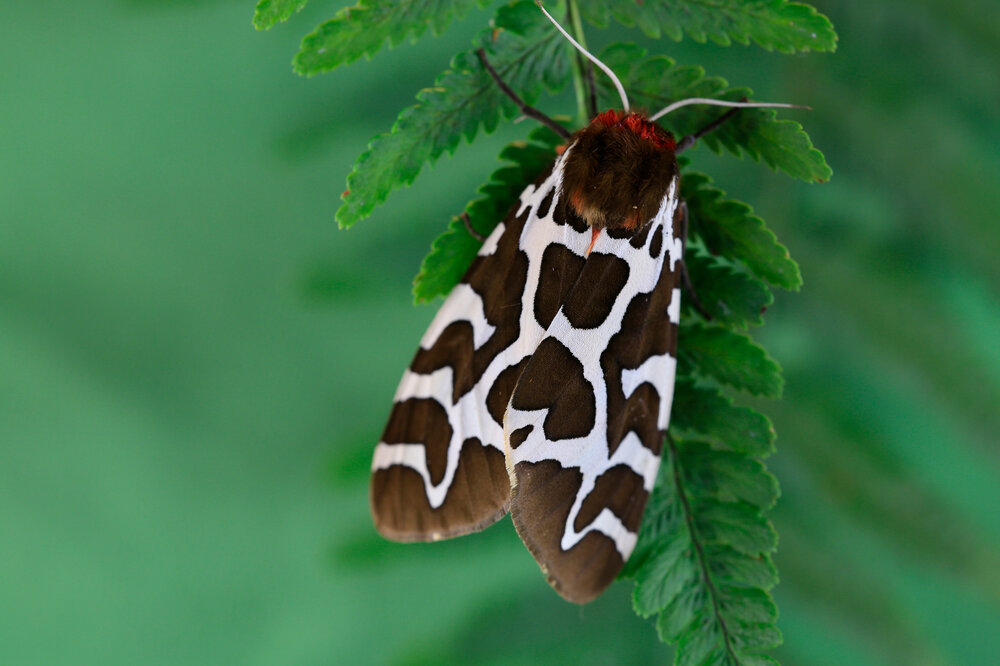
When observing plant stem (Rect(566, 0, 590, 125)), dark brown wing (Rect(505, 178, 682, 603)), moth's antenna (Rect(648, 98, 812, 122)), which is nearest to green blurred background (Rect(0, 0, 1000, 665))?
plant stem (Rect(566, 0, 590, 125))

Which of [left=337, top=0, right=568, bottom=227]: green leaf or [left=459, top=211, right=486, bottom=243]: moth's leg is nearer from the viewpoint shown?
[left=337, top=0, right=568, bottom=227]: green leaf

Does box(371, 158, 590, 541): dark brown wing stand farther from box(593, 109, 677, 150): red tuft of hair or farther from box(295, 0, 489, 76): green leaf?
box(295, 0, 489, 76): green leaf

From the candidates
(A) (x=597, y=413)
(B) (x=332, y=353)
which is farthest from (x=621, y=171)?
(B) (x=332, y=353)

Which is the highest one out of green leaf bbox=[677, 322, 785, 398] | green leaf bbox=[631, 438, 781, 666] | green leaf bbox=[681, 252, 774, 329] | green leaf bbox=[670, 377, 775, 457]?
green leaf bbox=[681, 252, 774, 329]

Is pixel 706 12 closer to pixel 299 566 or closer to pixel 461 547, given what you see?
pixel 461 547

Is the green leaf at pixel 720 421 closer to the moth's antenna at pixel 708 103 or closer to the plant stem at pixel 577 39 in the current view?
the moth's antenna at pixel 708 103

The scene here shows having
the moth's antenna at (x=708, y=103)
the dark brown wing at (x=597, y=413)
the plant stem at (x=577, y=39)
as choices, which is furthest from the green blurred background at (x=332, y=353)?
the dark brown wing at (x=597, y=413)

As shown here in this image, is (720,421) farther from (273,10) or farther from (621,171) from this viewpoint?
(273,10)
